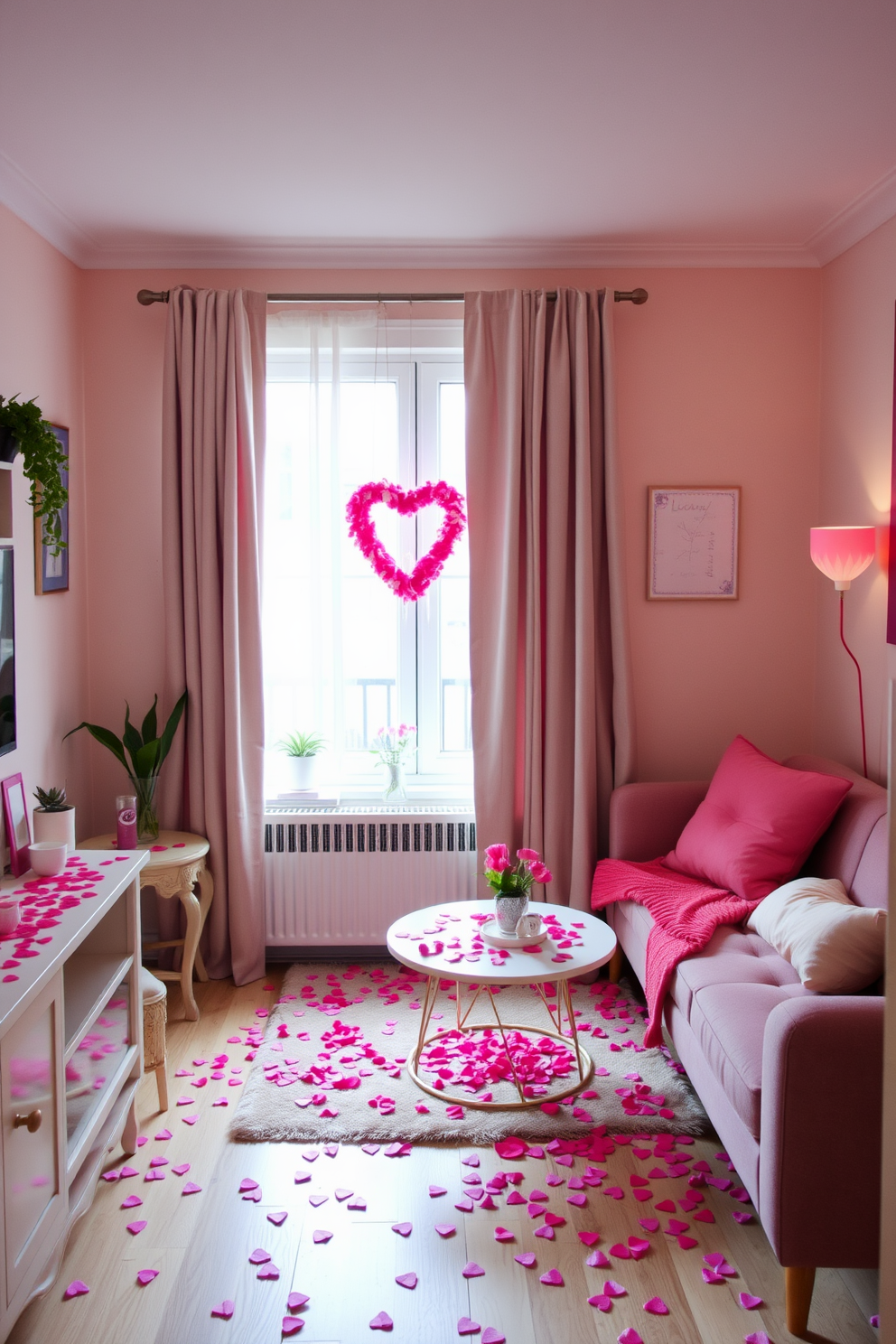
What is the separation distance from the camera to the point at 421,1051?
3080 millimetres

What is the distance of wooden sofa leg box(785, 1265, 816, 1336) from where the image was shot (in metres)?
1.96

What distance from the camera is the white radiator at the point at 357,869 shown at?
376cm

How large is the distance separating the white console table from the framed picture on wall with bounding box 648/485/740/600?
7.15ft

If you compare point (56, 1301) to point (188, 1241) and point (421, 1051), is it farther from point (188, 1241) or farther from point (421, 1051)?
point (421, 1051)

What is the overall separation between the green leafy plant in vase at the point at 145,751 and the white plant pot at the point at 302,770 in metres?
0.48

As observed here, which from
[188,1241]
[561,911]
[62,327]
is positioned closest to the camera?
[188,1241]

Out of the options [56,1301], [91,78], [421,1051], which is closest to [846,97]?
[91,78]

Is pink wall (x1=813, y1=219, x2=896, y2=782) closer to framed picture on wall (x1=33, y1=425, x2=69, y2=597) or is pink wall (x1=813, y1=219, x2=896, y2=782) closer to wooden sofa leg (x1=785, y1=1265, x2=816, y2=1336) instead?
wooden sofa leg (x1=785, y1=1265, x2=816, y2=1336)

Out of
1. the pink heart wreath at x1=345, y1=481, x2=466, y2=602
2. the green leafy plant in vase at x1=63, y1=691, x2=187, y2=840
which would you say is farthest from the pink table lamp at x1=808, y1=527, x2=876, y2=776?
the green leafy plant in vase at x1=63, y1=691, x2=187, y2=840

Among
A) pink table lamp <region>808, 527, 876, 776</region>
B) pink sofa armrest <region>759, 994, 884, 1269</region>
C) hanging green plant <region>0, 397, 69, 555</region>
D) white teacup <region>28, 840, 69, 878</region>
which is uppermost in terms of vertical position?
hanging green plant <region>0, 397, 69, 555</region>

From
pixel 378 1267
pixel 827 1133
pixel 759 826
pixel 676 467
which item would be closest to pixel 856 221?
pixel 676 467

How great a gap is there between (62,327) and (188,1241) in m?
2.92

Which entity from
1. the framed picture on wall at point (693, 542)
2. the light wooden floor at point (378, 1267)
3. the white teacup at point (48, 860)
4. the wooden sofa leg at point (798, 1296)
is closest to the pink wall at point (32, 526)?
the white teacup at point (48, 860)

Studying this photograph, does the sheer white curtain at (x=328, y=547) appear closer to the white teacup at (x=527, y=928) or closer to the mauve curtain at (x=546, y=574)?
the mauve curtain at (x=546, y=574)
